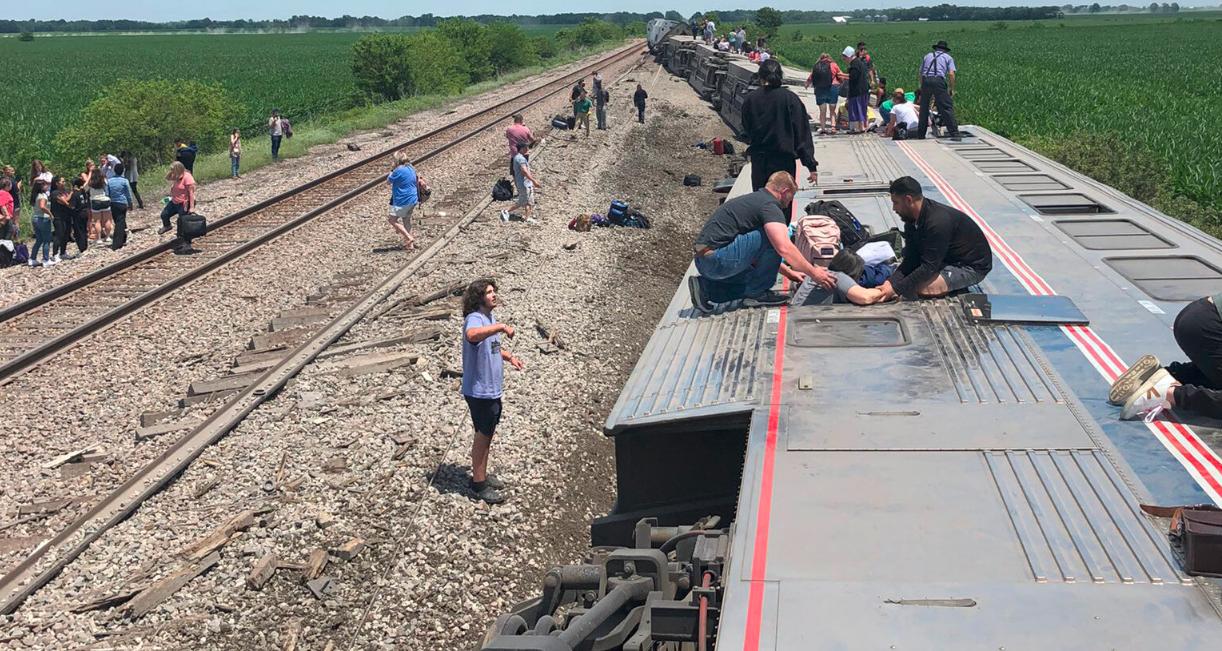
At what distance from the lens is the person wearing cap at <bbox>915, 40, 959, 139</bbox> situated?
17.2 m

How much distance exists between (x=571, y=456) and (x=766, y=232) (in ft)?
9.83

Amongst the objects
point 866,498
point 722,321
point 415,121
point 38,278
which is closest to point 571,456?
point 722,321

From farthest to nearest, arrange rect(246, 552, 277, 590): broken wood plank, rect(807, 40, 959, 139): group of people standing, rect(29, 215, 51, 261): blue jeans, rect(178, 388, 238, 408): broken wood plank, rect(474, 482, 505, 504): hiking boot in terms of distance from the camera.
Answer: rect(807, 40, 959, 139): group of people standing < rect(29, 215, 51, 261): blue jeans < rect(178, 388, 238, 408): broken wood plank < rect(474, 482, 505, 504): hiking boot < rect(246, 552, 277, 590): broken wood plank

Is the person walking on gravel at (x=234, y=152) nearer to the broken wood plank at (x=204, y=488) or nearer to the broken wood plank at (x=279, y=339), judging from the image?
the broken wood plank at (x=279, y=339)

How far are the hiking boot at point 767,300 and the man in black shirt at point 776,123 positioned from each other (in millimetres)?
→ 3112

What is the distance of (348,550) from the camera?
782 cm

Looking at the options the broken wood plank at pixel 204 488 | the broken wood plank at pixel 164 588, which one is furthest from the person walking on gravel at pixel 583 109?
the broken wood plank at pixel 164 588

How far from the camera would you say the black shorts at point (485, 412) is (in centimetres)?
870

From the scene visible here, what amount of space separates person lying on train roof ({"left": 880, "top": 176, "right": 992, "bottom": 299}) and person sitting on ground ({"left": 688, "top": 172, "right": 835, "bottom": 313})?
1.90 ft

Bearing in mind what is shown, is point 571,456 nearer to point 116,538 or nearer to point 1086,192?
point 116,538

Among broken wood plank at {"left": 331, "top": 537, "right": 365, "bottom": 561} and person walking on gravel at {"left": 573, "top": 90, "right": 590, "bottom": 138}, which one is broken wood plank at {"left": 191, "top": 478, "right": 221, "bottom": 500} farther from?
person walking on gravel at {"left": 573, "top": 90, "right": 590, "bottom": 138}

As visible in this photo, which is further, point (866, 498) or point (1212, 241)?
point (1212, 241)

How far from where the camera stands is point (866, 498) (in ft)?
16.3

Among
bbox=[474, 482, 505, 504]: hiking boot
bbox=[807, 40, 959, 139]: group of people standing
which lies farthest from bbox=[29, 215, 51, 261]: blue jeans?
bbox=[807, 40, 959, 139]: group of people standing
